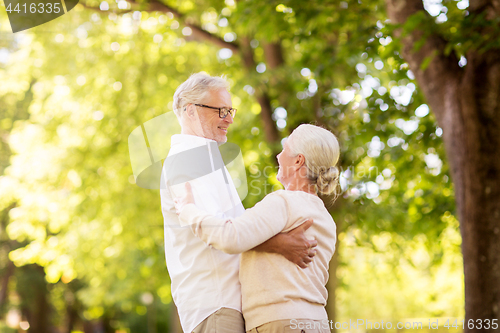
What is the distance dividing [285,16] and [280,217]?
3.75 m

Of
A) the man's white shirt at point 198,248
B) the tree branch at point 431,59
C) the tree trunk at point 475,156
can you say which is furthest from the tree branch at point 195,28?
the man's white shirt at point 198,248

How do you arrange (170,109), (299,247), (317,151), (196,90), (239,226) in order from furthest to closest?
(170,109) → (196,90) → (317,151) → (299,247) → (239,226)

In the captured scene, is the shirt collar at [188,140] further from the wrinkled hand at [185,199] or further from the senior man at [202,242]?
the wrinkled hand at [185,199]

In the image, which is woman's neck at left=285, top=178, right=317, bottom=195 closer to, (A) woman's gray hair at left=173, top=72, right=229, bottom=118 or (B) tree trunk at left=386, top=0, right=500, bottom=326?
(A) woman's gray hair at left=173, top=72, right=229, bottom=118

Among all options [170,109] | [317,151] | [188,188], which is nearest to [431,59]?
[317,151]

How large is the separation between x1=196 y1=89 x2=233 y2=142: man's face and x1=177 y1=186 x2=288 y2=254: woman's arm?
458mm

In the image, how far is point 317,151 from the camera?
1.90m

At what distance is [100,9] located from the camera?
7.04 metres

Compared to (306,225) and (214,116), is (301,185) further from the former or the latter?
(214,116)

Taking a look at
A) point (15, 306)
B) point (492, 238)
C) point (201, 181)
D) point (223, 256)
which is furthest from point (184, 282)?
point (15, 306)

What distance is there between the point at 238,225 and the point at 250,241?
74 mm

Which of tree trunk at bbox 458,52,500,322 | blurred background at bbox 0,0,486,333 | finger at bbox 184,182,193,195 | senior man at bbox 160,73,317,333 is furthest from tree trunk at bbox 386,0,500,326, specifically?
finger at bbox 184,182,193,195

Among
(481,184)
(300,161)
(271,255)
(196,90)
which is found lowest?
(481,184)

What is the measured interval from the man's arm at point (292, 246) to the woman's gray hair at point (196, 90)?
0.72 meters
